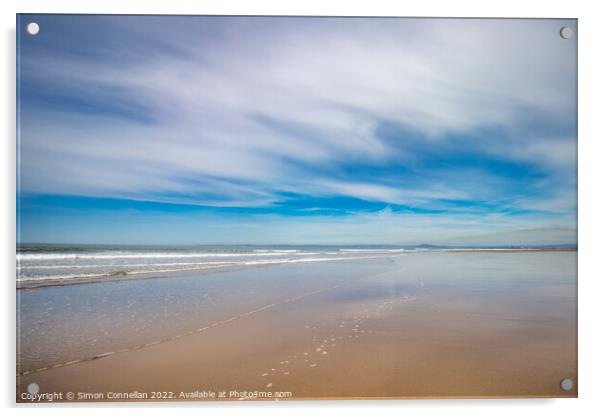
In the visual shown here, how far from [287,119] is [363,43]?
76cm

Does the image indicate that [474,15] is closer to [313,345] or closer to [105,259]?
[313,345]

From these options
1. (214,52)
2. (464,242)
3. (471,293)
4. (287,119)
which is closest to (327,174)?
(287,119)

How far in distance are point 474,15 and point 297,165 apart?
1674 mm

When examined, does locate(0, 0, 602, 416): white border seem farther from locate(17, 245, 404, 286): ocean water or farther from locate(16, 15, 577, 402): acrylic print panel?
locate(17, 245, 404, 286): ocean water

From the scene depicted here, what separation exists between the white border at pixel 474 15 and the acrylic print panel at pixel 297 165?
0.08m

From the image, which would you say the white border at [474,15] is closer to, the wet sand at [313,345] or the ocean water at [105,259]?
the wet sand at [313,345]

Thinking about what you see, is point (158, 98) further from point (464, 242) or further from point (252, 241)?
point (464, 242)

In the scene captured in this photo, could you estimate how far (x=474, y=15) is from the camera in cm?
245

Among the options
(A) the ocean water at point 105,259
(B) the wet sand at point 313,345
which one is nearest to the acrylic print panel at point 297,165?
(B) the wet sand at point 313,345

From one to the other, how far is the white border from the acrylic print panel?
0.08 meters

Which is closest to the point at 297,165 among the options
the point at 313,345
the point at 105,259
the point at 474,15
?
the point at 313,345

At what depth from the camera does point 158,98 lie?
252 cm

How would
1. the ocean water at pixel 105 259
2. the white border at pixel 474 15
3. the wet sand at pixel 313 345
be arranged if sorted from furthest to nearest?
1. the ocean water at pixel 105 259
2. the white border at pixel 474 15
3. the wet sand at pixel 313 345

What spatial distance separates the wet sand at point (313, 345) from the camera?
2.12m
